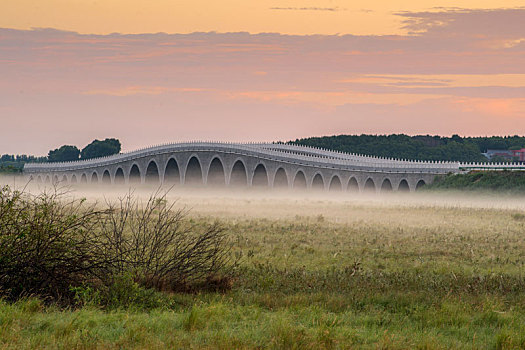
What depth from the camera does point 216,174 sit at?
134875 millimetres

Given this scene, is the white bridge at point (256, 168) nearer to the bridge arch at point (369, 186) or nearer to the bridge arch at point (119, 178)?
the bridge arch at point (369, 186)

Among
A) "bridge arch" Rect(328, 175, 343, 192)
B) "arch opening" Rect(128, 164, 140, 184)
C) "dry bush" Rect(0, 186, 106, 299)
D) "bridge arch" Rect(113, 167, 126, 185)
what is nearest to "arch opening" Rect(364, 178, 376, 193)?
"bridge arch" Rect(328, 175, 343, 192)

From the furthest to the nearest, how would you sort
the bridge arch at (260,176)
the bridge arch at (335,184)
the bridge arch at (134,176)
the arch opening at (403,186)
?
the bridge arch at (134,176), the bridge arch at (260,176), the bridge arch at (335,184), the arch opening at (403,186)

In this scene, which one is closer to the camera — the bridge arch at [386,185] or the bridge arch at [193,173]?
the bridge arch at [386,185]

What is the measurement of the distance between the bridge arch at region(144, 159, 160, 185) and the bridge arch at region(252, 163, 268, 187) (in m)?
32.2

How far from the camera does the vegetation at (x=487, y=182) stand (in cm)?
7062

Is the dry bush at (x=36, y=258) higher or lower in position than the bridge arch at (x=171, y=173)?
lower

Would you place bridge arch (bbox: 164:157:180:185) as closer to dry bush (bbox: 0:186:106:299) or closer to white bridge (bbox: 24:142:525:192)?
white bridge (bbox: 24:142:525:192)

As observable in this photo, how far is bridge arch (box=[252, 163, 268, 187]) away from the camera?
396 ft

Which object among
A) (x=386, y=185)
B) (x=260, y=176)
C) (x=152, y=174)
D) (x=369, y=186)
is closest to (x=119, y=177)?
(x=152, y=174)

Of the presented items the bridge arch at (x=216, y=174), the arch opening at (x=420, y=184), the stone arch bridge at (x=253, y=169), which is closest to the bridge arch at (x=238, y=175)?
the stone arch bridge at (x=253, y=169)

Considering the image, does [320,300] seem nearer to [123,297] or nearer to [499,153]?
[123,297]

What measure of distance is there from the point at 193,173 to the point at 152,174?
14.1m

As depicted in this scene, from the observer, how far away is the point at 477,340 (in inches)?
485
